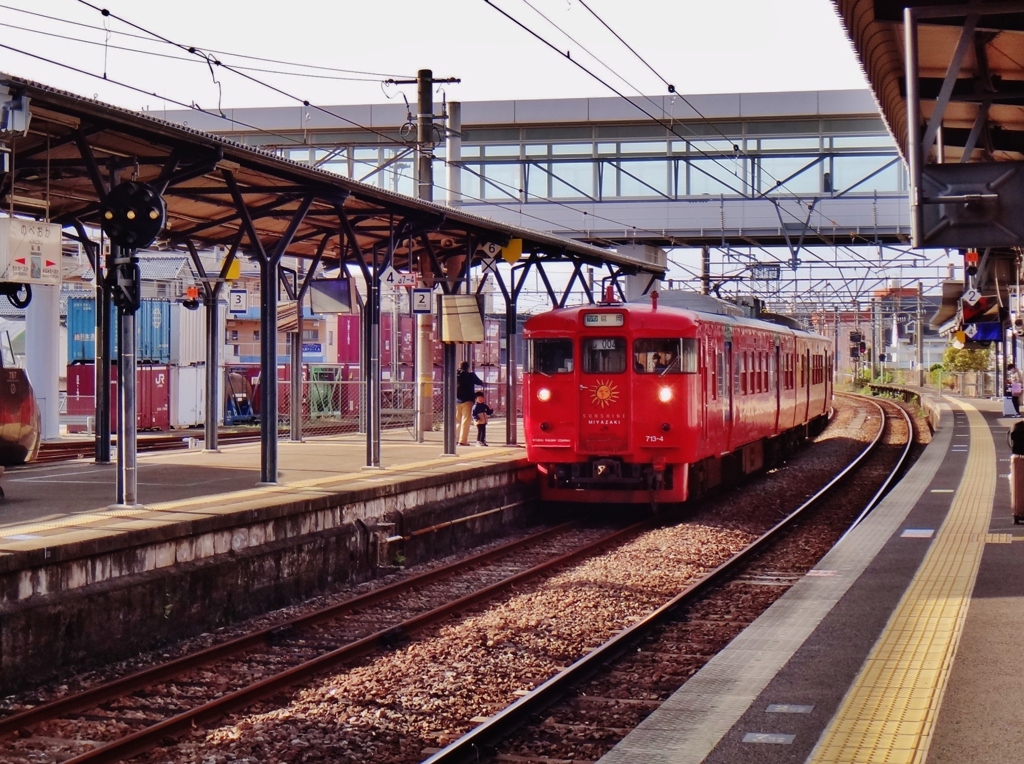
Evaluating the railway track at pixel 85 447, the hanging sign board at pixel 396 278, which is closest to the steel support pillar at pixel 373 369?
the hanging sign board at pixel 396 278

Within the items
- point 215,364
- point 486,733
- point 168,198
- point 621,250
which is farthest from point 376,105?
point 486,733

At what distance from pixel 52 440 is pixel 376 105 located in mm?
16127

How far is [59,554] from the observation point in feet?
27.2

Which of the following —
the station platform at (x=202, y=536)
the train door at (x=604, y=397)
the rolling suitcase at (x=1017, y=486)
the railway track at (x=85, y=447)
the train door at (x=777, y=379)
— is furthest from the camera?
the train door at (x=777, y=379)

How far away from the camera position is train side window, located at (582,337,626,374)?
16.1 m

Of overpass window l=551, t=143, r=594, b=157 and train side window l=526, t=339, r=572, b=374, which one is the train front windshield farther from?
overpass window l=551, t=143, r=594, b=157

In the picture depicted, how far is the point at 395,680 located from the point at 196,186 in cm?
675

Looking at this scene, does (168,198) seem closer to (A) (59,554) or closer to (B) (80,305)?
(A) (59,554)

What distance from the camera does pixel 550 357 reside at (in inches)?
647

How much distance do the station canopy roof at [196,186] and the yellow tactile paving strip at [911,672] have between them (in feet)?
21.7

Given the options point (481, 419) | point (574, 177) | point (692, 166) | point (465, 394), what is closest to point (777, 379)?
point (481, 419)

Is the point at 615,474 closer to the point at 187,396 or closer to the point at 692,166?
the point at 187,396

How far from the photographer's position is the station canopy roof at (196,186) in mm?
9961

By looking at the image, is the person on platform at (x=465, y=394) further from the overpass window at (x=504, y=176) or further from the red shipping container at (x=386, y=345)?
the overpass window at (x=504, y=176)
